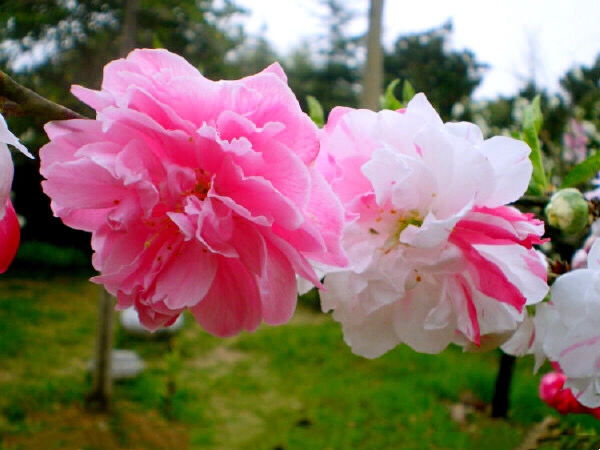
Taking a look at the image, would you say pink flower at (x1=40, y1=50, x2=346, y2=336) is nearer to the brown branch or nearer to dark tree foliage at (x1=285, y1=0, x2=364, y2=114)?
the brown branch

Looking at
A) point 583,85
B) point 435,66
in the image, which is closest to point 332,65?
point 435,66

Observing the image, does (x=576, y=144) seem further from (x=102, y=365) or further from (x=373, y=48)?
(x=102, y=365)

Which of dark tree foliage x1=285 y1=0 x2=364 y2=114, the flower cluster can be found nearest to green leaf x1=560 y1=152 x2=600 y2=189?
the flower cluster

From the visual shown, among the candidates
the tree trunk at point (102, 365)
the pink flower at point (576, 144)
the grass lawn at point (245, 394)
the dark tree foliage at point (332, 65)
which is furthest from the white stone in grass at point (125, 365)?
the dark tree foliage at point (332, 65)

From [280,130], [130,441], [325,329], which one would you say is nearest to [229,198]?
[280,130]

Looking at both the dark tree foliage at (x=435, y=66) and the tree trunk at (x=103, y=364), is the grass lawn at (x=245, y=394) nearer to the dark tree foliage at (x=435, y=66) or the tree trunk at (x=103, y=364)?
the tree trunk at (x=103, y=364)

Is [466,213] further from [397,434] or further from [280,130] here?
[397,434]
